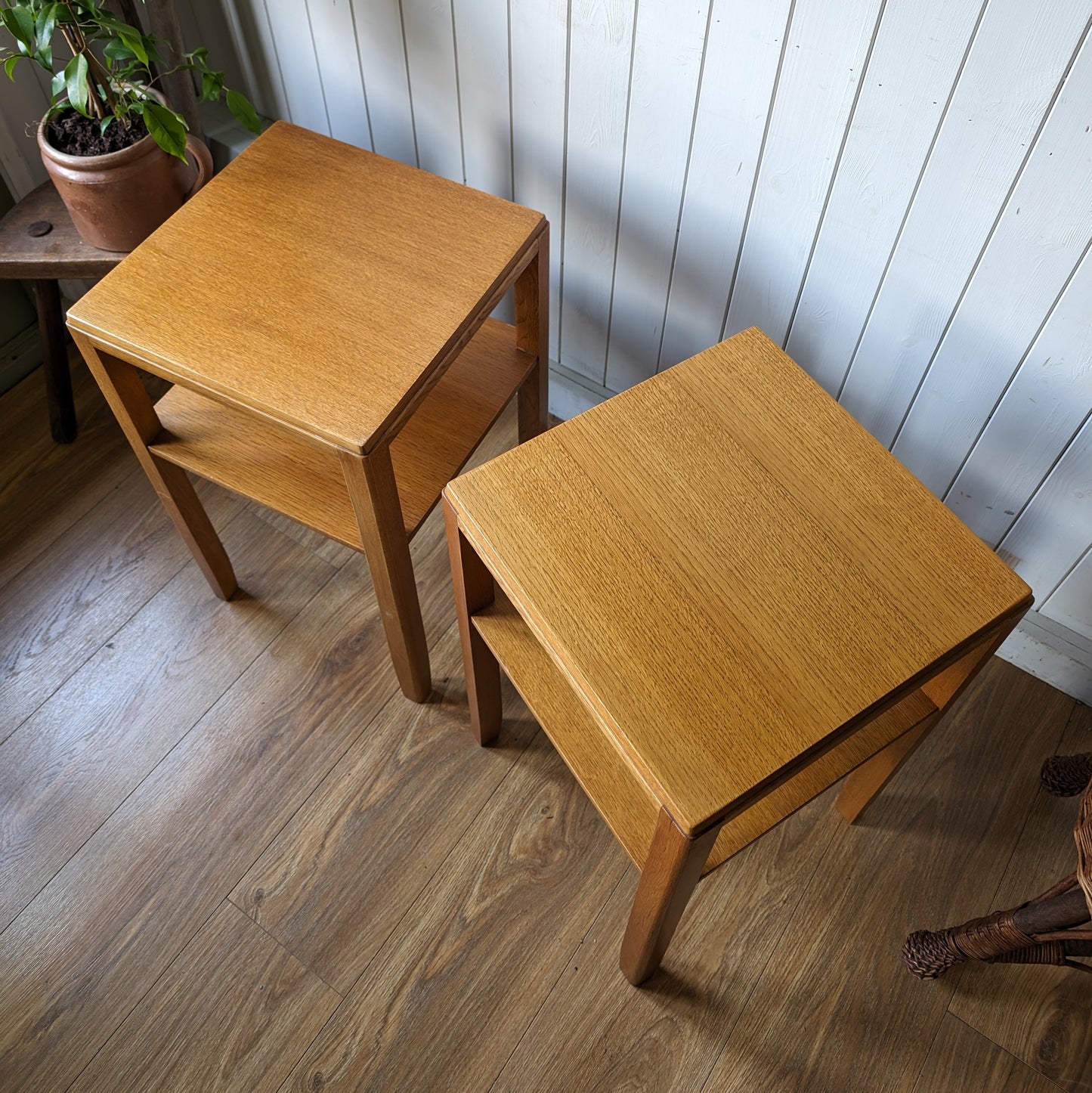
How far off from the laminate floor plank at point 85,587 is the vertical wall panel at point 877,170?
0.95 metres

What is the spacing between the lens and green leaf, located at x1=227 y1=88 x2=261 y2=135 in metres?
1.14

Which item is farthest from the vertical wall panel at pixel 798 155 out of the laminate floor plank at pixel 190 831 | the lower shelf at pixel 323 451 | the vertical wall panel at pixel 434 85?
the laminate floor plank at pixel 190 831

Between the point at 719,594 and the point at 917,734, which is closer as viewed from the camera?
the point at 719,594

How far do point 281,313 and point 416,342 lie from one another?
151 millimetres

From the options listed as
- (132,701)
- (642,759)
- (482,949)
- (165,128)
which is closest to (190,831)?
(132,701)

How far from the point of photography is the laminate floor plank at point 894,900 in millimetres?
1078

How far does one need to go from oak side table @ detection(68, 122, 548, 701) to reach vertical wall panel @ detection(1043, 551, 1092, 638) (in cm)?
75

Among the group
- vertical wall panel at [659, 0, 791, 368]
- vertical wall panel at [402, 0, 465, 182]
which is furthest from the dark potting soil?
vertical wall panel at [659, 0, 791, 368]

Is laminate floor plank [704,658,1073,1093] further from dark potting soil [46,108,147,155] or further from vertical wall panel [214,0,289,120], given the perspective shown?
vertical wall panel [214,0,289,120]

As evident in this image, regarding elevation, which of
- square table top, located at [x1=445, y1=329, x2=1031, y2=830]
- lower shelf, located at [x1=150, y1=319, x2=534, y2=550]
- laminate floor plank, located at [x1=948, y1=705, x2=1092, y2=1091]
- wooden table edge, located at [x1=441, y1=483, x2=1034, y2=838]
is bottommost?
laminate floor plank, located at [x1=948, y1=705, x2=1092, y2=1091]

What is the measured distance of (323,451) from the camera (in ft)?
3.52

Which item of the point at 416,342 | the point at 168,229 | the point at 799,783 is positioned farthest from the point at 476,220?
the point at 799,783

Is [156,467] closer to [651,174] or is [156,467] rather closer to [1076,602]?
[651,174]

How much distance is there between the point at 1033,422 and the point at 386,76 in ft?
3.17
